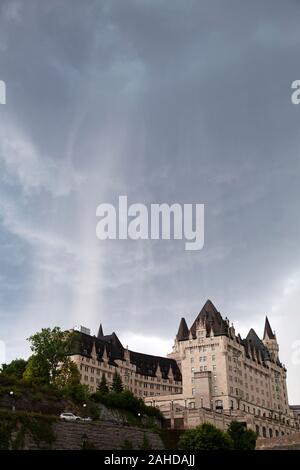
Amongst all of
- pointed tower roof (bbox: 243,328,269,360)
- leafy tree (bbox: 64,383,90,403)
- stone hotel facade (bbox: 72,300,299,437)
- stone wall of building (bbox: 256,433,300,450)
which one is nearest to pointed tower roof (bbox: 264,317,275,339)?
stone hotel facade (bbox: 72,300,299,437)

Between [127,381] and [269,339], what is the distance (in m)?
35.6

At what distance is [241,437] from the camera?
72.2 m

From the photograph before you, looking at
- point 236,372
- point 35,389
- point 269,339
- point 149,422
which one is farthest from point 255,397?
point 35,389

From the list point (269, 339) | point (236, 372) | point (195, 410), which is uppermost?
point (269, 339)

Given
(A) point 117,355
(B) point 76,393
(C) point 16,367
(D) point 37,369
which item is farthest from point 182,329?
(B) point 76,393

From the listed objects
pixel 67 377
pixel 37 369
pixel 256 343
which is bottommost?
pixel 67 377

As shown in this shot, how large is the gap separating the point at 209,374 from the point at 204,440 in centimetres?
4674

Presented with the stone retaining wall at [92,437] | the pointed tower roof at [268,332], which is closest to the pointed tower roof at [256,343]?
the pointed tower roof at [268,332]

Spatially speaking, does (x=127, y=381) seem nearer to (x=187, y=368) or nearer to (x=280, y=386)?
(x=187, y=368)

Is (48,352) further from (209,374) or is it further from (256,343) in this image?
(256,343)

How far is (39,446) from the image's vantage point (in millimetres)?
47188

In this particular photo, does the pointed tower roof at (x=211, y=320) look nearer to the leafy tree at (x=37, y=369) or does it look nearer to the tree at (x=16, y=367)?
the tree at (x=16, y=367)

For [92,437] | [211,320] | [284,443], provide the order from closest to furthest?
1. [92,437]
2. [284,443]
3. [211,320]

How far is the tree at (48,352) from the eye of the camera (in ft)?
271
